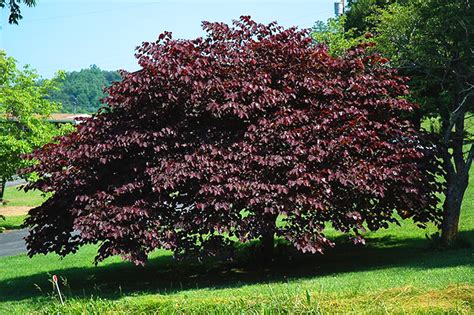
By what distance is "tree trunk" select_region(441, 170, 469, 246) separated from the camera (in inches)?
426

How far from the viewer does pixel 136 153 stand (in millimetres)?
9828

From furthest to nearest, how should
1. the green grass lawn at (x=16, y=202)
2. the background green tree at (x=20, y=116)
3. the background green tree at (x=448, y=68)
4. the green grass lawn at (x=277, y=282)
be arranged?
the green grass lawn at (x=16, y=202) < the background green tree at (x=20, y=116) < the background green tree at (x=448, y=68) < the green grass lawn at (x=277, y=282)

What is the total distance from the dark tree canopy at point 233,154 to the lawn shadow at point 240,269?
0.66 m

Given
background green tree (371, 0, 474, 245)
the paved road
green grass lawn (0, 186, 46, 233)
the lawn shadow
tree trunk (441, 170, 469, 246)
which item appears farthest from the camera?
green grass lawn (0, 186, 46, 233)

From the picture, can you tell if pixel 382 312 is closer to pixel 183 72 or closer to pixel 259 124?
pixel 259 124

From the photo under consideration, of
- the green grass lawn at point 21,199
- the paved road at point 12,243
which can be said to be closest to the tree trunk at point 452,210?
the paved road at point 12,243

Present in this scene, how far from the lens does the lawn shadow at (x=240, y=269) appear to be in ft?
31.6

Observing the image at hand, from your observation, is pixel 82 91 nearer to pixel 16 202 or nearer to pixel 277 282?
pixel 16 202

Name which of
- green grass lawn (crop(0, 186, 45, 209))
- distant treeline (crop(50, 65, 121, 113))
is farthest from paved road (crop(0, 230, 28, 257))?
distant treeline (crop(50, 65, 121, 113))

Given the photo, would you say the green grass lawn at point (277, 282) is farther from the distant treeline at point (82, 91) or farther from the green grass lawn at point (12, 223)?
the distant treeline at point (82, 91)

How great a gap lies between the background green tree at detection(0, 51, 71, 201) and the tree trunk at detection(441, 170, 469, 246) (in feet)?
40.5

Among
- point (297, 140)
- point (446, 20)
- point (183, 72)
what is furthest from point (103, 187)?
point (446, 20)

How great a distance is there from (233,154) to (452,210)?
4.02 metres

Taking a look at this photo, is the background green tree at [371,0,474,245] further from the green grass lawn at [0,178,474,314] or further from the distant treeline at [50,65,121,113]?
the distant treeline at [50,65,121,113]
